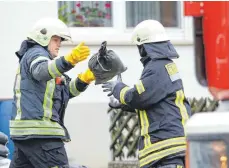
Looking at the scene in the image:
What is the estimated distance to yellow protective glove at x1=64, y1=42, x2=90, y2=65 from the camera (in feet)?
22.8

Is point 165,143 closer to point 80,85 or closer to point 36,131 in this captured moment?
point 36,131

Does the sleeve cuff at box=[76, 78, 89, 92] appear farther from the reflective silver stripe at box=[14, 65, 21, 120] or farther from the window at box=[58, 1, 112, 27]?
the window at box=[58, 1, 112, 27]

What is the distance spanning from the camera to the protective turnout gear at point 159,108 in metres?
7.16

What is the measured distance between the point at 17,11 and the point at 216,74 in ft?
25.7

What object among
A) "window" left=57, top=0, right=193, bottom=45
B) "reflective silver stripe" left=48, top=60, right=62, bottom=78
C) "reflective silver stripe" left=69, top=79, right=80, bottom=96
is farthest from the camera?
"window" left=57, top=0, right=193, bottom=45

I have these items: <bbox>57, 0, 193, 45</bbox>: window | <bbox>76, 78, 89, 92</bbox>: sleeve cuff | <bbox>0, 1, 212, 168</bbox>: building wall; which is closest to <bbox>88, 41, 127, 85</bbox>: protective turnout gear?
<bbox>76, 78, 89, 92</bbox>: sleeve cuff

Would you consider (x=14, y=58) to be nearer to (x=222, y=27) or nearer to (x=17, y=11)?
(x=17, y=11)

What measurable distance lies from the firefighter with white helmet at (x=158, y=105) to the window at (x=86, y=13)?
5.30 m

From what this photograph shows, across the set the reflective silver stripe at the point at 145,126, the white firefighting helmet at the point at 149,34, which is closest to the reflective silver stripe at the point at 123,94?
the reflective silver stripe at the point at 145,126

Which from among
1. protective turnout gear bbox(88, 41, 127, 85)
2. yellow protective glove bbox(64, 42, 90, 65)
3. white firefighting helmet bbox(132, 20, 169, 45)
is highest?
white firefighting helmet bbox(132, 20, 169, 45)

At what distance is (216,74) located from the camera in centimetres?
440

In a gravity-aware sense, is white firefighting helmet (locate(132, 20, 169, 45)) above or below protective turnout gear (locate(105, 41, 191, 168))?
above

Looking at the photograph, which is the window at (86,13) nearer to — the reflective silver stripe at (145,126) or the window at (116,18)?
the window at (116,18)

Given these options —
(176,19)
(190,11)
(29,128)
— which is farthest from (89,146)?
(190,11)
